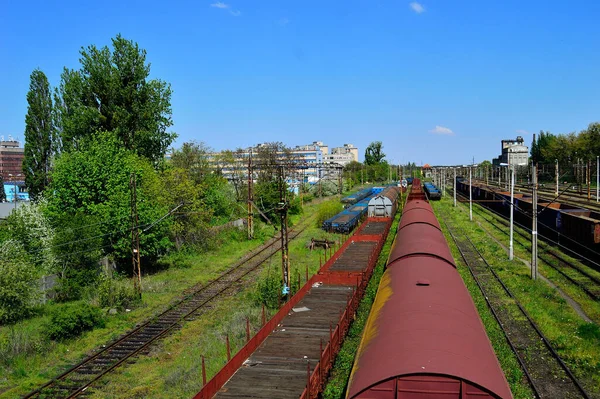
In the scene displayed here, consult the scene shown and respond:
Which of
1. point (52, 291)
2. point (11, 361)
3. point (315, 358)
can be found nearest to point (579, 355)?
point (315, 358)

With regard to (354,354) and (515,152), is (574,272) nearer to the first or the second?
(354,354)

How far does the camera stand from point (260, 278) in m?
26.7

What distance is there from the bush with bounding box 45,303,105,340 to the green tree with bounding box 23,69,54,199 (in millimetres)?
28125

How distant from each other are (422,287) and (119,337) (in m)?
12.9

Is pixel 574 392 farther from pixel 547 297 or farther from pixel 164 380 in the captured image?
pixel 164 380

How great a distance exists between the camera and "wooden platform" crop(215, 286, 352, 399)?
10.6 metres

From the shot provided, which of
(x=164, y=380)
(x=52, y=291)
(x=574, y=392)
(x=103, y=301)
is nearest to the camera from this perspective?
(x=574, y=392)

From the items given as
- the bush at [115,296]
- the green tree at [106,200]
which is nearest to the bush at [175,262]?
the green tree at [106,200]

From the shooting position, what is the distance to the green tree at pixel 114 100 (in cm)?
3922

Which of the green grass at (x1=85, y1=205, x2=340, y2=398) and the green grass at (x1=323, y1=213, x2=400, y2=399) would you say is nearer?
the green grass at (x1=323, y1=213, x2=400, y2=399)

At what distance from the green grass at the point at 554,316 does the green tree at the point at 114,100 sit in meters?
28.7

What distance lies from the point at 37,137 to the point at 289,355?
3971 cm

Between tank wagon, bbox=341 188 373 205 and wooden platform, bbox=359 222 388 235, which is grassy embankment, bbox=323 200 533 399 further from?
tank wagon, bbox=341 188 373 205

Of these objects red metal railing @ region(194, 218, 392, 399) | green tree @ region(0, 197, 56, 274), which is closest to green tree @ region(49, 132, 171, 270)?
green tree @ region(0, 197, 56, 274)
